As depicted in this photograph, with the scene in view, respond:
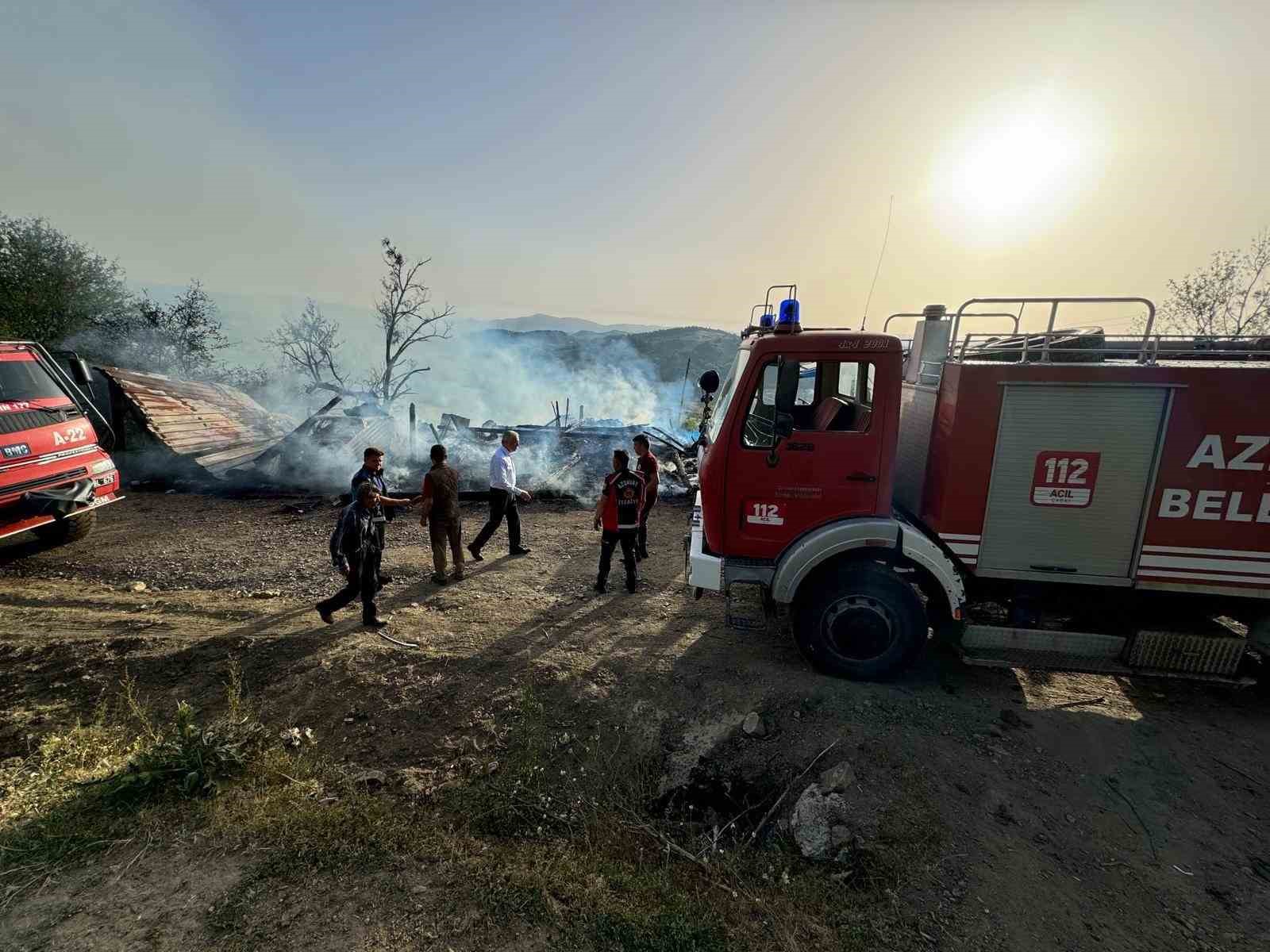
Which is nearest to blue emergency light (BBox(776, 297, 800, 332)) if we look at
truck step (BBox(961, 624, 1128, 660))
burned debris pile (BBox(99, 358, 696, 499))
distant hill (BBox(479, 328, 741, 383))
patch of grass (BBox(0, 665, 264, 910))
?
truck step (BBox(961, 624, 1128, 660))

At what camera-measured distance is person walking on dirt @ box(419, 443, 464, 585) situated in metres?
6.84

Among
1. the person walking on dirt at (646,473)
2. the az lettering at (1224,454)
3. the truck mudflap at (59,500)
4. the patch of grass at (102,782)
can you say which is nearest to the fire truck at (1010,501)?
the az lettering at (1224,454)

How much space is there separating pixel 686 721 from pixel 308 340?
24.7m

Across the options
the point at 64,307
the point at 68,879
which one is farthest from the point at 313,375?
the point at 68,879

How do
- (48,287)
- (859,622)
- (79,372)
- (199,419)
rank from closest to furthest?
(859,622), (79,372), (199,419), (48,287)

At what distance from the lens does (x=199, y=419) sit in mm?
13742

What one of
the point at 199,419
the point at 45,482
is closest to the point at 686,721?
the point at 45,482

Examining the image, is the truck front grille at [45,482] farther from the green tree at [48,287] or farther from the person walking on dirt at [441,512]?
the green tree at [48,287]

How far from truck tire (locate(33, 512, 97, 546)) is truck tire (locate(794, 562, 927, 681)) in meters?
10.6

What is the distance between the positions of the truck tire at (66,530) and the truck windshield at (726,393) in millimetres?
9715

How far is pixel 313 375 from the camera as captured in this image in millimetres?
23641

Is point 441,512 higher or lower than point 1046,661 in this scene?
higher

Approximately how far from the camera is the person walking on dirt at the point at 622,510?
6.73m

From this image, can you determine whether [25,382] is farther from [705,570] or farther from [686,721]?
[686,721]
